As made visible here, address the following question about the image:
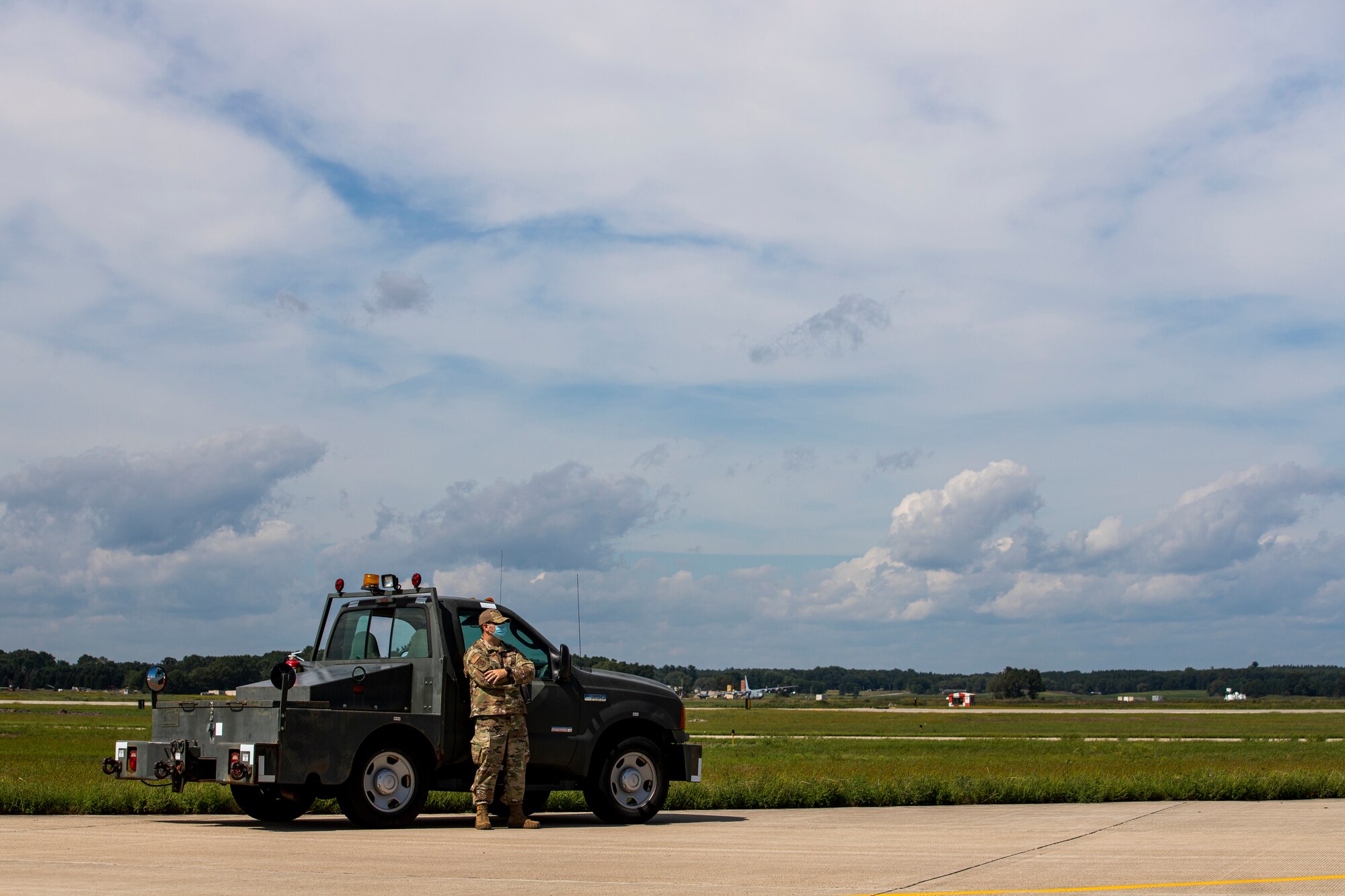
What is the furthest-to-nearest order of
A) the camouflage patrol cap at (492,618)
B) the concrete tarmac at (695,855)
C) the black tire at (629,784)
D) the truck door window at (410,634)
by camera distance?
the black tire at (629,784) → the truck door window at (410,634) → the camouflage patrol cap at (492,618) → the concrete tarmac at (695,855)

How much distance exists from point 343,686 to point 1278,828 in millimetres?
8938

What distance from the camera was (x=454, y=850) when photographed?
1063 cm

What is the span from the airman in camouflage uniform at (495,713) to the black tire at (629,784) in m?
1.11

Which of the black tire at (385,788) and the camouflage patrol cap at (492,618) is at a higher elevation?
the camouflage patrol cap at (492,618)

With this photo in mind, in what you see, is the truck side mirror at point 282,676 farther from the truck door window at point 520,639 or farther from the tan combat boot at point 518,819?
the tan combat boot at point 518,819

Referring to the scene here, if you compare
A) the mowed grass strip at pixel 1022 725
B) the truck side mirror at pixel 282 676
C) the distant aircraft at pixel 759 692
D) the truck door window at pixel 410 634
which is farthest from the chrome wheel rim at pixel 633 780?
the distant aircraft at pixel 759 692

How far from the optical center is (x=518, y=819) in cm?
1268

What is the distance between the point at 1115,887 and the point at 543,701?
19.5 feet

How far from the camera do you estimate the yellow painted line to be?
8484 millimetres

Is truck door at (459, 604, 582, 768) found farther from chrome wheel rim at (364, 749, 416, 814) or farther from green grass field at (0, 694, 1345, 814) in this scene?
green grass field at (0, 694, 1345, 814)

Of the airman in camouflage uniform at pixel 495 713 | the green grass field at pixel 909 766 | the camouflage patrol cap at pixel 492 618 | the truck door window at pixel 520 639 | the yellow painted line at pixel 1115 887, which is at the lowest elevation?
the green grass field at pixel 909 766

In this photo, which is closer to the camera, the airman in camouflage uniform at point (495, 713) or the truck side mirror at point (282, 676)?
the truck side mirror at point (282, 676)

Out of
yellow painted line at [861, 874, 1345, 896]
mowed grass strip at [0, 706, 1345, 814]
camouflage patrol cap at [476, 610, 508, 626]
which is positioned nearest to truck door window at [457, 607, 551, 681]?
camouflage patrol cap at [476, 610, 508, 626]

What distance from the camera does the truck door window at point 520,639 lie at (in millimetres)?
12953
